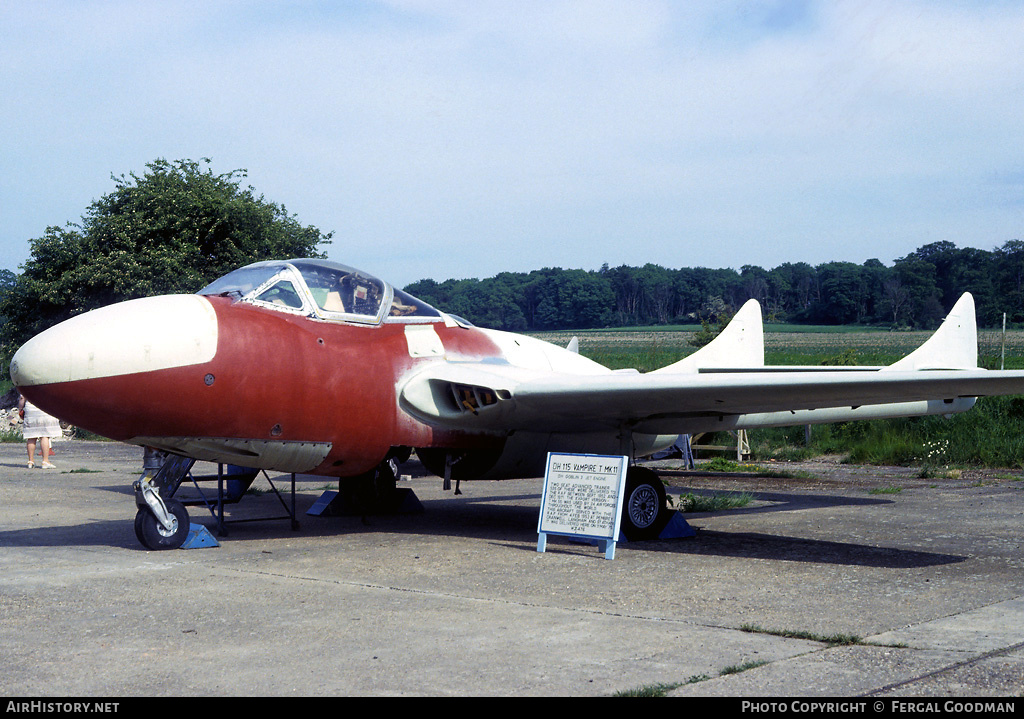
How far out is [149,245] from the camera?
27734 mm

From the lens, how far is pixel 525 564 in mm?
8383

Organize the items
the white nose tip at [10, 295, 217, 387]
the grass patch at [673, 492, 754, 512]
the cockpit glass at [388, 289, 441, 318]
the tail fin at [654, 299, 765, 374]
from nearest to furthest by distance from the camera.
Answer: the white nose tip at [10, 295, 217, 387] < the cockpit glass at [388, 289, 441, 318] < the grass patch at [673, 492, 754, 512] < the tail fin at [654, 299, 765, 374]

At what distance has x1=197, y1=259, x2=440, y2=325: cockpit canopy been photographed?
8.90 meters

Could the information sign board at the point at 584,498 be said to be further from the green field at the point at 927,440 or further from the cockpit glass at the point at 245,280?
the green field at the point at 927,440

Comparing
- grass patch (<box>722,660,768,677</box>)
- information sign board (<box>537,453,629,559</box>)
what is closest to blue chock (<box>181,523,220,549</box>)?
information sign board (<box>537,453,629,559</box>)

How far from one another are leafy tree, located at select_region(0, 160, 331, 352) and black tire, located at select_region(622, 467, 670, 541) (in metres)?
19.2

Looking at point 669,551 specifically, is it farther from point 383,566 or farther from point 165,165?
point 165,165

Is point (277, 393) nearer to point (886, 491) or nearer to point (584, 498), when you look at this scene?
point (584, 498)

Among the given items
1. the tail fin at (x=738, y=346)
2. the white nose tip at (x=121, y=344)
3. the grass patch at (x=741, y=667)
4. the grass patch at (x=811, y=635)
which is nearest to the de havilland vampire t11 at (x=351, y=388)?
the white nose tip at (x=121, y=344)

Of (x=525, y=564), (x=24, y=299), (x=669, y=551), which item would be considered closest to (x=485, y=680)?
(x=525, y=564)

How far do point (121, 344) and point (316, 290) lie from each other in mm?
2008

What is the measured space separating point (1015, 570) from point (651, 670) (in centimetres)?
453

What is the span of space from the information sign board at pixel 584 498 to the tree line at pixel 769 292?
37.9 meters

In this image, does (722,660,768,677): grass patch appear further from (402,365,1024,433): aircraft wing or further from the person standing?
the person standing
